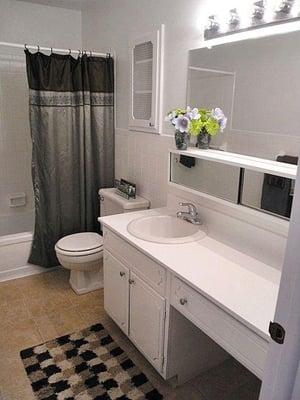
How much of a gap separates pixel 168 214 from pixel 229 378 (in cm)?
104

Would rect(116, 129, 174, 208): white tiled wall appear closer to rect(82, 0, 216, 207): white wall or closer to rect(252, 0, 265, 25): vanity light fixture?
rect(82, 0, 216, 207): white wall

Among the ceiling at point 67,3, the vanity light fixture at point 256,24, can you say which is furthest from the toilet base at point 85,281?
the ceiling at point 67,3

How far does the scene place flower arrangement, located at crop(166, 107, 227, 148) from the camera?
1810mm

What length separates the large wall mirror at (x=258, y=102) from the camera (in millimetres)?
1459

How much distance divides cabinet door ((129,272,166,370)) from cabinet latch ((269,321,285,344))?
2.86ft

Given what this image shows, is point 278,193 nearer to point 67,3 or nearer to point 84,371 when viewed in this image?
point 84,371

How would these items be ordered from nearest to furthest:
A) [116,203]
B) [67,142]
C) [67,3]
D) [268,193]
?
1. [268,193]
2. [116,203]
3. [67,142]
4. [67,3]

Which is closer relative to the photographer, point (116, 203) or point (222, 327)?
point (222, 327)

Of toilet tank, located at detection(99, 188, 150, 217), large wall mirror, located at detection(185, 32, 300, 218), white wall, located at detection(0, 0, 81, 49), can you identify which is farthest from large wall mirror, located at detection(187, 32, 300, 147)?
white wall, located at detection(0, 0, 81, 49)

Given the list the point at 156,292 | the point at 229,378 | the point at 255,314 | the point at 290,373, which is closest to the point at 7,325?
the point at 156,292

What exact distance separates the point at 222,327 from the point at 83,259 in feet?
4.70

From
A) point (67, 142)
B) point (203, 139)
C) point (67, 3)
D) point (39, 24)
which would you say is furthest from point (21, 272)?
point (67, 3)

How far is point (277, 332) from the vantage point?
75 centimetres

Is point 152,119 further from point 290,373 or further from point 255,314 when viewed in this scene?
point 290,373
